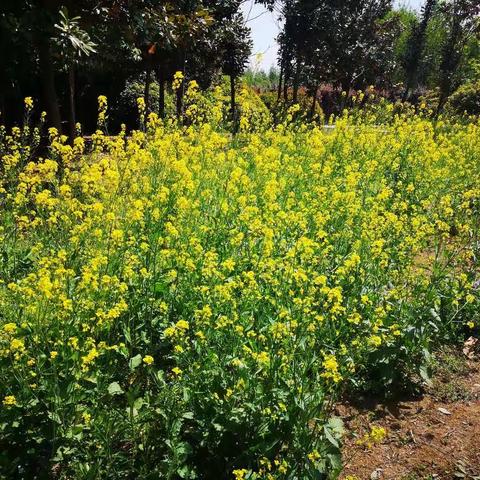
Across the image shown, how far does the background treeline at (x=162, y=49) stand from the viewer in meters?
6.04

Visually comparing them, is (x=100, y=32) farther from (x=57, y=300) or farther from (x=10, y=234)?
(x=57, y=300)

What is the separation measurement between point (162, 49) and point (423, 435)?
9.98 metres

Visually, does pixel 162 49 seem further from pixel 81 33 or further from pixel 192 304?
pixel 192 304

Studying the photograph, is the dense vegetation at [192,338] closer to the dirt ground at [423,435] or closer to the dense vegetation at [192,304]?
the dense vegetation at [192,304]

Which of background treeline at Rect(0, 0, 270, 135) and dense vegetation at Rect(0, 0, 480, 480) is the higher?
background treeline at Rect(0, 0, 270, 135)

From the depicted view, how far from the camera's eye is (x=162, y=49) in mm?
11047

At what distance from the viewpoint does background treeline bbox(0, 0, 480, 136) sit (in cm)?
604

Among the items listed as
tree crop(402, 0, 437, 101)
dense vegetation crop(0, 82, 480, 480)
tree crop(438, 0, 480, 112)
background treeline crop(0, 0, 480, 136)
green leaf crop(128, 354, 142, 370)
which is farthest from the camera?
tree crop(402, 0, 437, 101)

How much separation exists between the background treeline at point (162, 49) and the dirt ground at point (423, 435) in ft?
15.0

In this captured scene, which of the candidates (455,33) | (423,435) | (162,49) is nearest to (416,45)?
(455,33)

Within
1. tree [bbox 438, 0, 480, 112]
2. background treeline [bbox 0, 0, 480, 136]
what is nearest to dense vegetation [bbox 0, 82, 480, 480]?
background treeline [bbox 0, 0, 480, 136]

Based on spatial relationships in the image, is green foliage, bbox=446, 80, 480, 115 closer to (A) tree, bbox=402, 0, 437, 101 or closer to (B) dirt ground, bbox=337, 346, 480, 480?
(A) tree, bbox=402, 0, 437, 101

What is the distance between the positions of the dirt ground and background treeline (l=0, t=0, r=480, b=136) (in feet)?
15.0

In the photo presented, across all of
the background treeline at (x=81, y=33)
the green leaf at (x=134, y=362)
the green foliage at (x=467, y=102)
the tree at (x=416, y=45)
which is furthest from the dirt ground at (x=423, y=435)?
the tree at (x=416, y=45)
